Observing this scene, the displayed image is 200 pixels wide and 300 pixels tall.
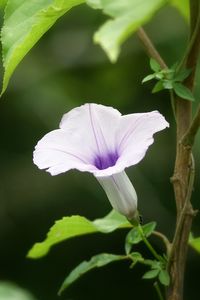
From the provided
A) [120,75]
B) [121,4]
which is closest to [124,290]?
[120,75]

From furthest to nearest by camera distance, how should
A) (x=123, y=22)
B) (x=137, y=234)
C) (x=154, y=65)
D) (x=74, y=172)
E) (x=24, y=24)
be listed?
(x=74, y=172) → (x=137, y=234) → (x=154, y=65) → (x=24, y=24) → (x=123, y=22)

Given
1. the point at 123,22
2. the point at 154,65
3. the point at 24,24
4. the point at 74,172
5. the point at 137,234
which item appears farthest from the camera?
the point at 74,172

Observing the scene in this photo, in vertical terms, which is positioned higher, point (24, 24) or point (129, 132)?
point (24, 24)

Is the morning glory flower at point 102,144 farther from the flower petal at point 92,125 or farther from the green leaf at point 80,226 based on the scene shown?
the green leaf at point 80,226

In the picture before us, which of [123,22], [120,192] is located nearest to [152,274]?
[120,192]

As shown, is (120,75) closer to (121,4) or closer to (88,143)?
(88,143)

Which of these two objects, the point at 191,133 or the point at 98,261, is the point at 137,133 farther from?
the point at 98,261

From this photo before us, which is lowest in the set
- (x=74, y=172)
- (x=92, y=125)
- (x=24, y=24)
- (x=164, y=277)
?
(x=74, y=172)

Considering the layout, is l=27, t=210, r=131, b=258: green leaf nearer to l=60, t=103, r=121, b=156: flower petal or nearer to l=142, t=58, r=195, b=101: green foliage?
l=60, t=103, r=121, b=156: flower petal

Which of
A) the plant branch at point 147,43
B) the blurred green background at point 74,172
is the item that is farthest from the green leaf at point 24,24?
the blurred green background at point 74,172
